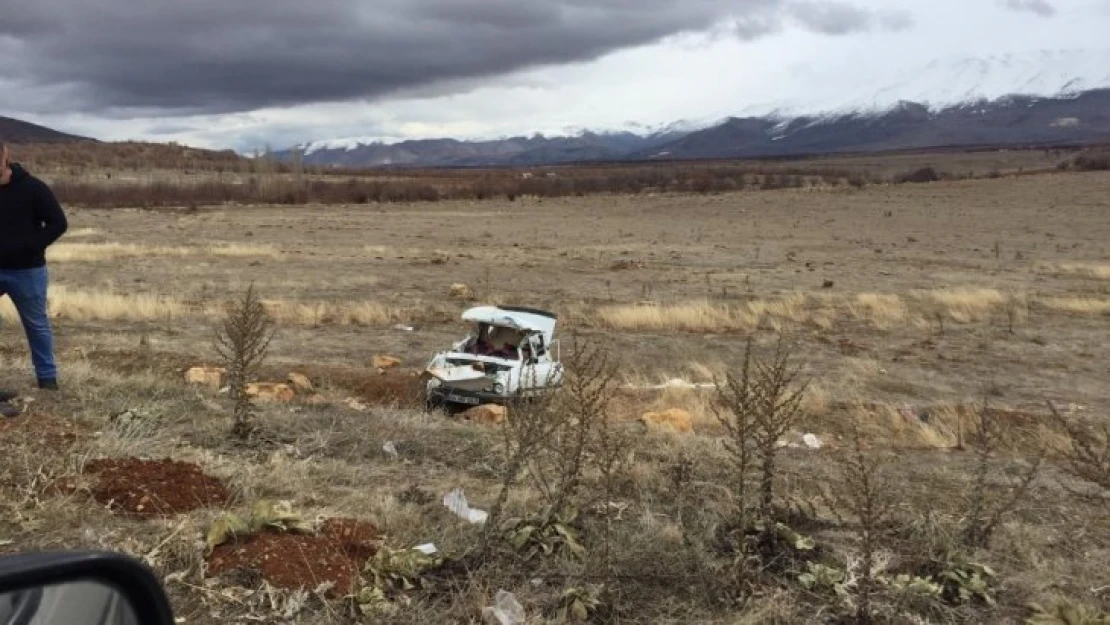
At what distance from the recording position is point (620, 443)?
4961mm

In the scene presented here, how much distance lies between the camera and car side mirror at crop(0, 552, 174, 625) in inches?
58.1

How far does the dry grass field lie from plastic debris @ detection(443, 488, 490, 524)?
9cm

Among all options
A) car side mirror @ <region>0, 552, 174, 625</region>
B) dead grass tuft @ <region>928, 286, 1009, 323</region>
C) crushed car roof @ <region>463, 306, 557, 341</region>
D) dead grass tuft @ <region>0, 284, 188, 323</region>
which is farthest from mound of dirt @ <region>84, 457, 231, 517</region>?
dead grass tuft @ <region>928, 286, 1009, 323</region>

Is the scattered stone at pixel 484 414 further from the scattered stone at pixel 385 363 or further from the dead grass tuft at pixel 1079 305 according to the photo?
the dead grass tuft at pixel 1079 305

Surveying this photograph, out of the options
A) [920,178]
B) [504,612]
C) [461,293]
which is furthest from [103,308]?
[920,178]

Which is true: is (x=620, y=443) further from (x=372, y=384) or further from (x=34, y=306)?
(x=372, y=384)

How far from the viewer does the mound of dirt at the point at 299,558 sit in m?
3.74

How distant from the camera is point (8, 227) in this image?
6738mm

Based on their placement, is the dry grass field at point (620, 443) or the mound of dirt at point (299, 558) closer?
the mound of dirt at point (299, 558)

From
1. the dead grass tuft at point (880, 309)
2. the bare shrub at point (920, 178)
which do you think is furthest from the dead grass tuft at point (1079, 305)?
the bare shrub at point (920, 178)

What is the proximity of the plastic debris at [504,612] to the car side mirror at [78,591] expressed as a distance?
1.98 meters

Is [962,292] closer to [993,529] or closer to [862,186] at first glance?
[993,529]

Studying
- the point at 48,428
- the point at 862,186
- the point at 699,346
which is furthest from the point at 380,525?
the point at 862,186

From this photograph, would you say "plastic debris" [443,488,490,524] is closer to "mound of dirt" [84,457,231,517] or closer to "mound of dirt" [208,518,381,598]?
"mound of dirt" [208,518,381,598]
